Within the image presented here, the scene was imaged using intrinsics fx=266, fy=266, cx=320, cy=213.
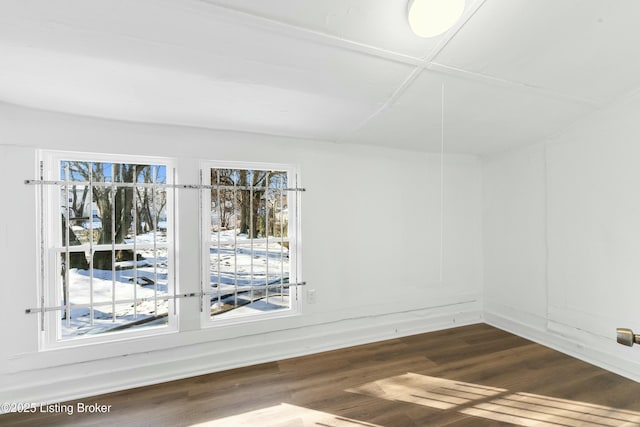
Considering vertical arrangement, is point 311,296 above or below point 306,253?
below

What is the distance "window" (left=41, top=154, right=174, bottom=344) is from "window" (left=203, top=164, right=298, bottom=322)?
34 centimetres

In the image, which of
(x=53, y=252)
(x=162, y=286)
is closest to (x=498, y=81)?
(x=162, y=286)

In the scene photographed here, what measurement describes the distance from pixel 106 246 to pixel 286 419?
71.4 inches

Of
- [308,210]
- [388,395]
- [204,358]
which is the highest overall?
[308,210]

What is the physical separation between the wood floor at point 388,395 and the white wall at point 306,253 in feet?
0.60

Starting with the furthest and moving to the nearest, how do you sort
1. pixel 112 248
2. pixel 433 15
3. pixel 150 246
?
pixel 150 246 < pixel 112 248 < pixel 433 15

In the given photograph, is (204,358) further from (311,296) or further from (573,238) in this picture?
(573,238)

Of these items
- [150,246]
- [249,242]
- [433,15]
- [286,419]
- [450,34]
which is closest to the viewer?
[433,15]

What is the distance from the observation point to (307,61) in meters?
1.52

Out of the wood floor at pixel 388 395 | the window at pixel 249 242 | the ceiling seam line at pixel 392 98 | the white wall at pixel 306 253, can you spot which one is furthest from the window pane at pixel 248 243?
the ceiling seam line at pixel 392 98

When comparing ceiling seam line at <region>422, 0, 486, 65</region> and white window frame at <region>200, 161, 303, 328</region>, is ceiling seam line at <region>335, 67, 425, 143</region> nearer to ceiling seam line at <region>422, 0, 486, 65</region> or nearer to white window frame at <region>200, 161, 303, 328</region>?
ceiling seam line at <region>422, 0, 486, 65</region>

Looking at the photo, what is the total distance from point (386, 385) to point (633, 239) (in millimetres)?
2346

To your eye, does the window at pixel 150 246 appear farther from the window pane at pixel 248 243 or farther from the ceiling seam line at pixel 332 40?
the ceiling seam line at pixel 332 40

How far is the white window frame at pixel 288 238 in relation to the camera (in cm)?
230
